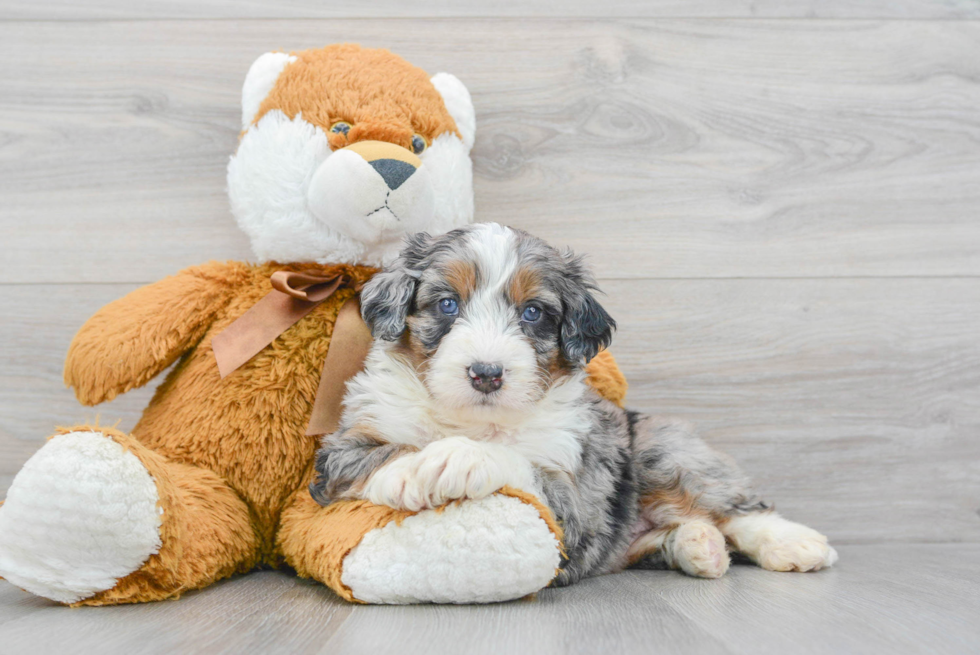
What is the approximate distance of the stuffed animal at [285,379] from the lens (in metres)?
1.51

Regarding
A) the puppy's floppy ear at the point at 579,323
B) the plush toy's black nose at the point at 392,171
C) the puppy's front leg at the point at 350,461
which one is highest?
the plush toy's black nose at the point at 392,171

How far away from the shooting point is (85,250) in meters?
2.48

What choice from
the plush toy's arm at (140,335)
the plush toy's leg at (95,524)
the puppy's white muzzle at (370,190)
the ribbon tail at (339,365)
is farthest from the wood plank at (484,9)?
the plush toy's leg at (95,524)

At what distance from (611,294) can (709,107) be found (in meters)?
0.74

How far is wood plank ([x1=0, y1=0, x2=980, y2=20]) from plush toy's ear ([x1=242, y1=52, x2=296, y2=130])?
0.50m

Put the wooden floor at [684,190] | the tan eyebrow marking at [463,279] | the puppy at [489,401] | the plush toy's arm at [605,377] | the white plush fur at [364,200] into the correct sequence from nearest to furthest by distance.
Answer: the puppy at [489,401] → the tan eyebrow marking at [463,279] → the white plush fur at [364,200] → the plush toy's arm at [605,377] → the wooden floor at [684,190]

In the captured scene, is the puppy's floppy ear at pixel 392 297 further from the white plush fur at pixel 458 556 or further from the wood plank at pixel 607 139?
the wood plank at pixel 607 139

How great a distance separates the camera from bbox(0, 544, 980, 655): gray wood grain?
4.30 ft

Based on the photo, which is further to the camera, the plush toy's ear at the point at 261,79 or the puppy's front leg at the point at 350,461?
the plush toy's ear at the point at 261,79

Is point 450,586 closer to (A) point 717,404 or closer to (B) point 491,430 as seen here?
(B) point 491,430

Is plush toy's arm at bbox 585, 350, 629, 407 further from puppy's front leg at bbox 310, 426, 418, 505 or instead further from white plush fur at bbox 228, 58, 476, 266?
puppy's front leg at bbox 310, 426, 418, 505

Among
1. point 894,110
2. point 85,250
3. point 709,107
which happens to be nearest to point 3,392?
point 85,250

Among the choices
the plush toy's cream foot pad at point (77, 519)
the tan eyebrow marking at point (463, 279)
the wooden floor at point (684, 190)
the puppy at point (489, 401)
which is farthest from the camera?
the wooden floor at point (684, 190)

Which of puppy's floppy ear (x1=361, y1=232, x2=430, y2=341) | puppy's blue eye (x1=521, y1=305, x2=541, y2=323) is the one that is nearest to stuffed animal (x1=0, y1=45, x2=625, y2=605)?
puppy's floppy ear (x1=361, y1=232, x2=430, y2=341)
